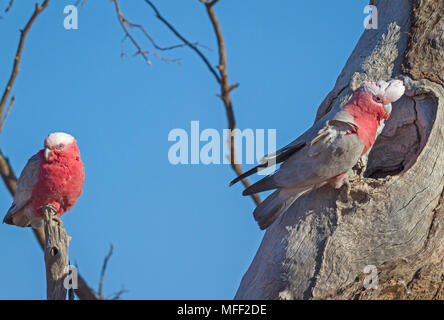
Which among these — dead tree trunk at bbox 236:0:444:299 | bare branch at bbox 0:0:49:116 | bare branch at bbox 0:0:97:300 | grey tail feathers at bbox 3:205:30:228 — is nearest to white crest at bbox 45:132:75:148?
grey tail feathers at bbox 3:205:30:228

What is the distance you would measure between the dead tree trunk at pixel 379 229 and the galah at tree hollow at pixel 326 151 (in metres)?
0.21

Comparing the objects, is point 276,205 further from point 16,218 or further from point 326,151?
point 16,218

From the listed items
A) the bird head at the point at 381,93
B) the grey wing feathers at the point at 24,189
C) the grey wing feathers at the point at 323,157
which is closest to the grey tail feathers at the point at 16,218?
the grey wing feathers at the point at 24,189

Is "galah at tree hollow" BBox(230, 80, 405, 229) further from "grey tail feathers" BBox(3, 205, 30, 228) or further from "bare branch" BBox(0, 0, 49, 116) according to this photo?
"bare branch" BBox(0, 0, 49, 116)

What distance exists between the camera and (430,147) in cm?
446

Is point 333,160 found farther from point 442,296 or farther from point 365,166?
point 442,296

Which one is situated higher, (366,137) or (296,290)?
(366,137)

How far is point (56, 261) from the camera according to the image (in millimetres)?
4141

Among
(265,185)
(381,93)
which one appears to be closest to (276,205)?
(265,185)

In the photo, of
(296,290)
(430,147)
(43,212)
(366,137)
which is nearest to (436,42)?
(430,147)

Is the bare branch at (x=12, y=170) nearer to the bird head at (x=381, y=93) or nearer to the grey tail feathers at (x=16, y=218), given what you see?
the grey tail feathers at (x=16, y=218)

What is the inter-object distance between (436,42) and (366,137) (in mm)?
1458

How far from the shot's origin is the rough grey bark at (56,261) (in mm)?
4109
